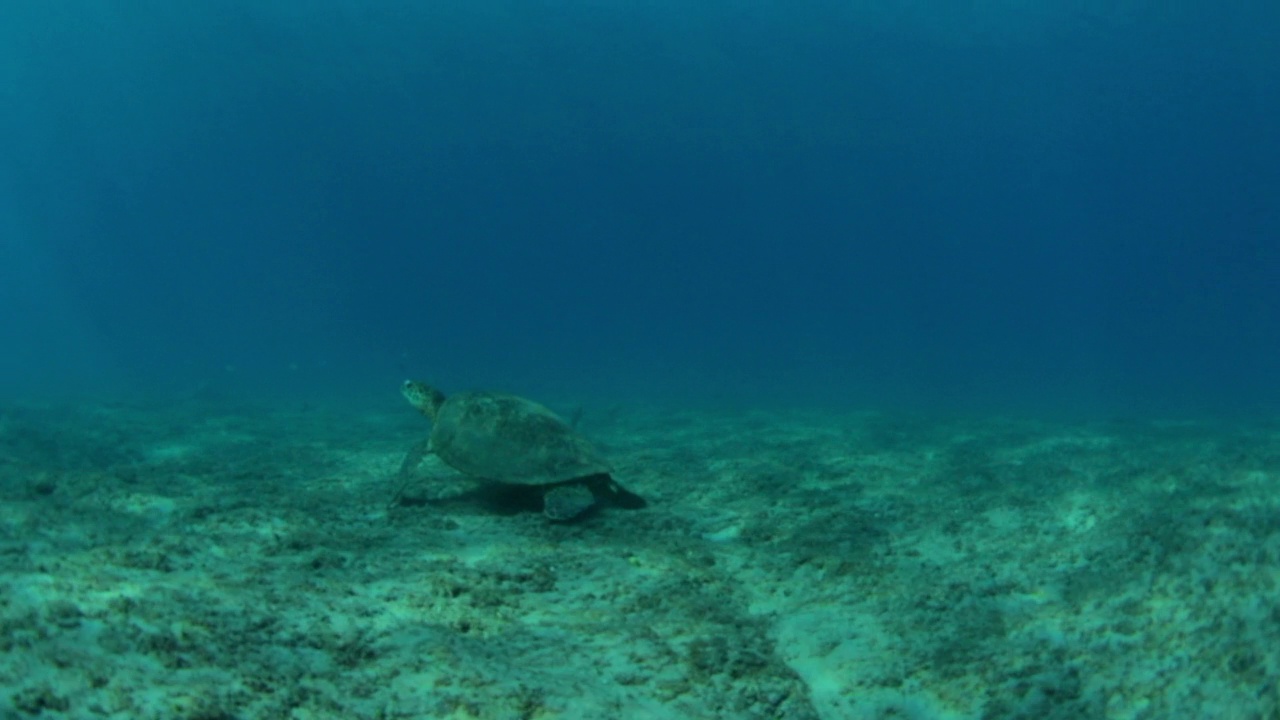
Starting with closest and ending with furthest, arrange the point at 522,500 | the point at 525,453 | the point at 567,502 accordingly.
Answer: the point at 567,502, the point at 525,453, the point at 522,500

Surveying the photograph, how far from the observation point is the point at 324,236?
469 feet

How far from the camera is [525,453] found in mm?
6711

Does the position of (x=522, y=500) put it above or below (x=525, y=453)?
below

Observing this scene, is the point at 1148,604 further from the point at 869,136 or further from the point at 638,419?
the point at 869,136

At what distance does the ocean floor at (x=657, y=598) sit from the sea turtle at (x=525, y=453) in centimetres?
30

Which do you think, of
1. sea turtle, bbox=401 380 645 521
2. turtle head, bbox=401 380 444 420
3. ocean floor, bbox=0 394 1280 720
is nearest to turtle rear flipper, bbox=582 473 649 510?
sea turtle, bbox=401 380 645 521

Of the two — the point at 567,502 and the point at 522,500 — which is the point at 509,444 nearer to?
the point at 522,500

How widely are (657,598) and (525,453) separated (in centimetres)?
267

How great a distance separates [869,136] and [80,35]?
108 meters

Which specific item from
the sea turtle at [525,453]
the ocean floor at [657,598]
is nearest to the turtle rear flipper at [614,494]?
the sea turtle at [525,453]

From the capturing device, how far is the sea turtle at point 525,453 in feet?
21.3

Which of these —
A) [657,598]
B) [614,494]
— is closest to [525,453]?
[614,494]

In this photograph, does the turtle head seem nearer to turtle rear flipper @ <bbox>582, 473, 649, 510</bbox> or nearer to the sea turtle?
the sea turtle

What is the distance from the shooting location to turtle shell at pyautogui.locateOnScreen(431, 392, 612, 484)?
6598 mm
